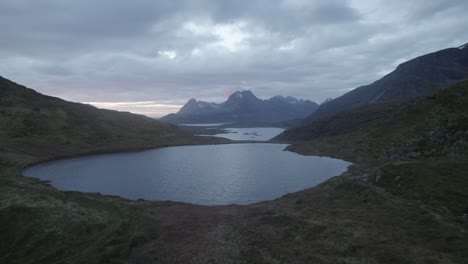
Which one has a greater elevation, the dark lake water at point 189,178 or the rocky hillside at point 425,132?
the rocky hillside at point 425,132

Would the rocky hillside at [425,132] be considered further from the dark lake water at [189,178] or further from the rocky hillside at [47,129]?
the rocky hillside at [47,129]

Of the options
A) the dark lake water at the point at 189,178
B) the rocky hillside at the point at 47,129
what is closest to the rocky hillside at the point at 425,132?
the dark lake water at the point at 189,178

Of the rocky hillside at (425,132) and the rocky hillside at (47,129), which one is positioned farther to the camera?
the rocky hillside at (47,129)

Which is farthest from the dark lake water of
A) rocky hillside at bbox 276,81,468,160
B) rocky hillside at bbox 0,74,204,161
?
rocky hillside at bbox 0,74,204,161

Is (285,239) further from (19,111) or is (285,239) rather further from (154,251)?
(19,111)

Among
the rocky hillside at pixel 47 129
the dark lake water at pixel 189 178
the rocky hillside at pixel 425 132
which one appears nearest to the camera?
the dark lake water at pixel 189 178

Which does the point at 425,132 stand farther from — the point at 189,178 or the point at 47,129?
the point at 47,129

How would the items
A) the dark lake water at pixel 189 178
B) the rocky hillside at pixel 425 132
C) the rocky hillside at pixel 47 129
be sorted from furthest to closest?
the rocky hillside at pixel 47 129
the rocky hillside at pixel 425 132
the dark lake water at pixel 189 178

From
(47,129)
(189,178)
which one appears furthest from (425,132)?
(47,129)

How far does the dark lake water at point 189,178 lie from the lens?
70.9m

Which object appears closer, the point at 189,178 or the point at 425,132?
the point at 189,178

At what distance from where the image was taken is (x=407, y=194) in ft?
164

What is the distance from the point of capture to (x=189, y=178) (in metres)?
90.6

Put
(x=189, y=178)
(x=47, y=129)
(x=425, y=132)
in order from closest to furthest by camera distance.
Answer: (x=189, y=178) < (x=425, y=132) < (x=47, y=129)
